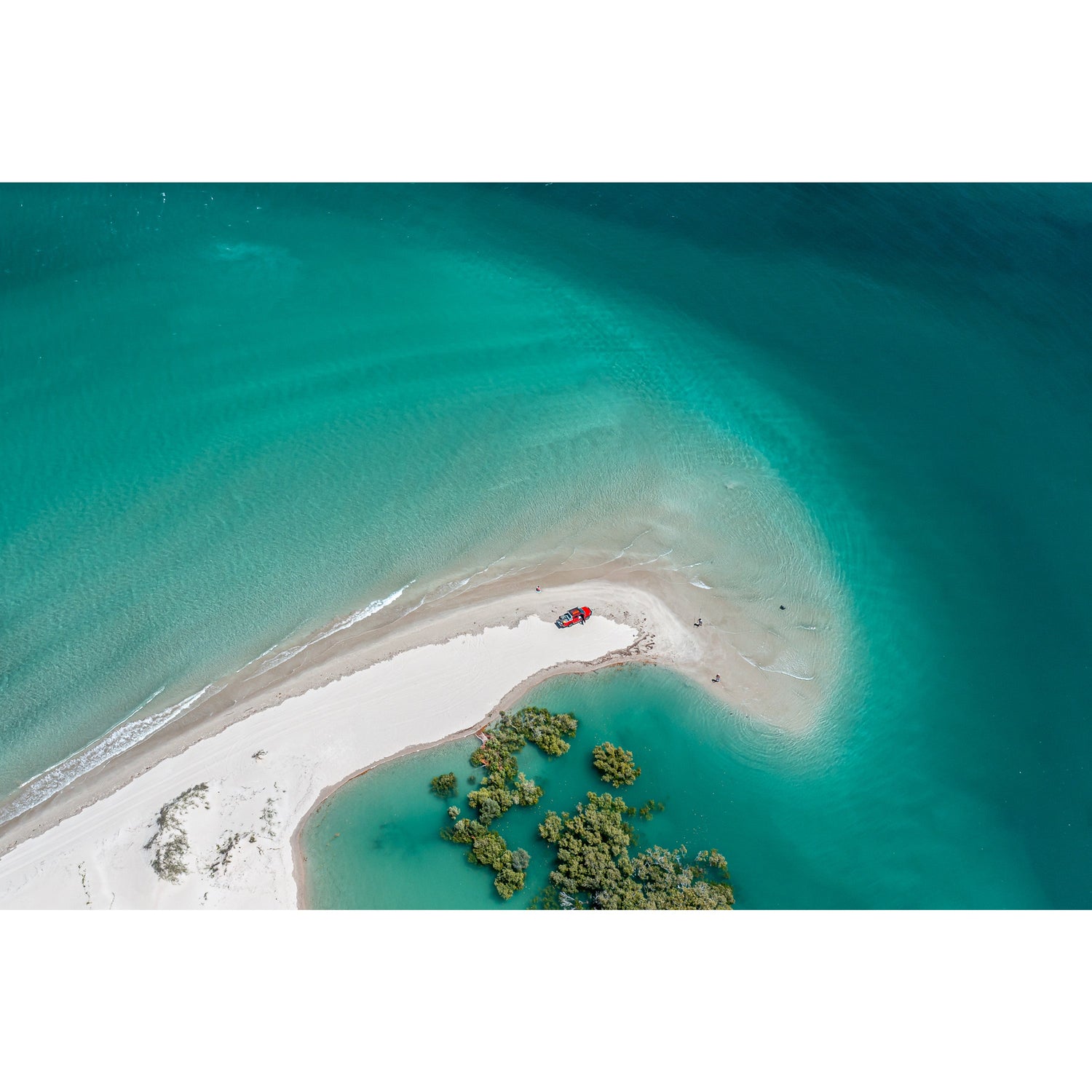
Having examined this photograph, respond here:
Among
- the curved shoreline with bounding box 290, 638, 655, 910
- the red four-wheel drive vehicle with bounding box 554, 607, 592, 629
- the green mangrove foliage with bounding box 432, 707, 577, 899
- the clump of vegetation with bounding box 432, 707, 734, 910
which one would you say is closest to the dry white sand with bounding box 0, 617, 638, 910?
the curved shoreline with bounding box 290, 638, 655, 910

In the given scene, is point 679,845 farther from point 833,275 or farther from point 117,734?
point 833,275

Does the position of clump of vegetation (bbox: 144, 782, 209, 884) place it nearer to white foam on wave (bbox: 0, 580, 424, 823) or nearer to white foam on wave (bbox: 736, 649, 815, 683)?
white foam on wave (bbox: 0, 580, 424, 823)

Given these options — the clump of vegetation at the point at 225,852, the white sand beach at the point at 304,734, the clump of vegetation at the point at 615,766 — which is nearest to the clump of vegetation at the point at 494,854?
the white sand beach at the point at 304,734

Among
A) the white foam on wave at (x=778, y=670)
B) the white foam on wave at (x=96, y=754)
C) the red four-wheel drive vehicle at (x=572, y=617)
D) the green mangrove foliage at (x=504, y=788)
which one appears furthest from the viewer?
the white foam on wave at (x=778, y=670)

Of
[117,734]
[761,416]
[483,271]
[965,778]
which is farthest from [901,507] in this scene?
[117,734]

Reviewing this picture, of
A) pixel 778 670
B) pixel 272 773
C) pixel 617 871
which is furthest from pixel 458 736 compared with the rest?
pixel 778 670

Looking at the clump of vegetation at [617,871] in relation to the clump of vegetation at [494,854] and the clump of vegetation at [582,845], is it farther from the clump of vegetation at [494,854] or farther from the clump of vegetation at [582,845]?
the clump of vegetation at [494,854]

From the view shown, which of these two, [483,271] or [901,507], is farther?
[483,271]
